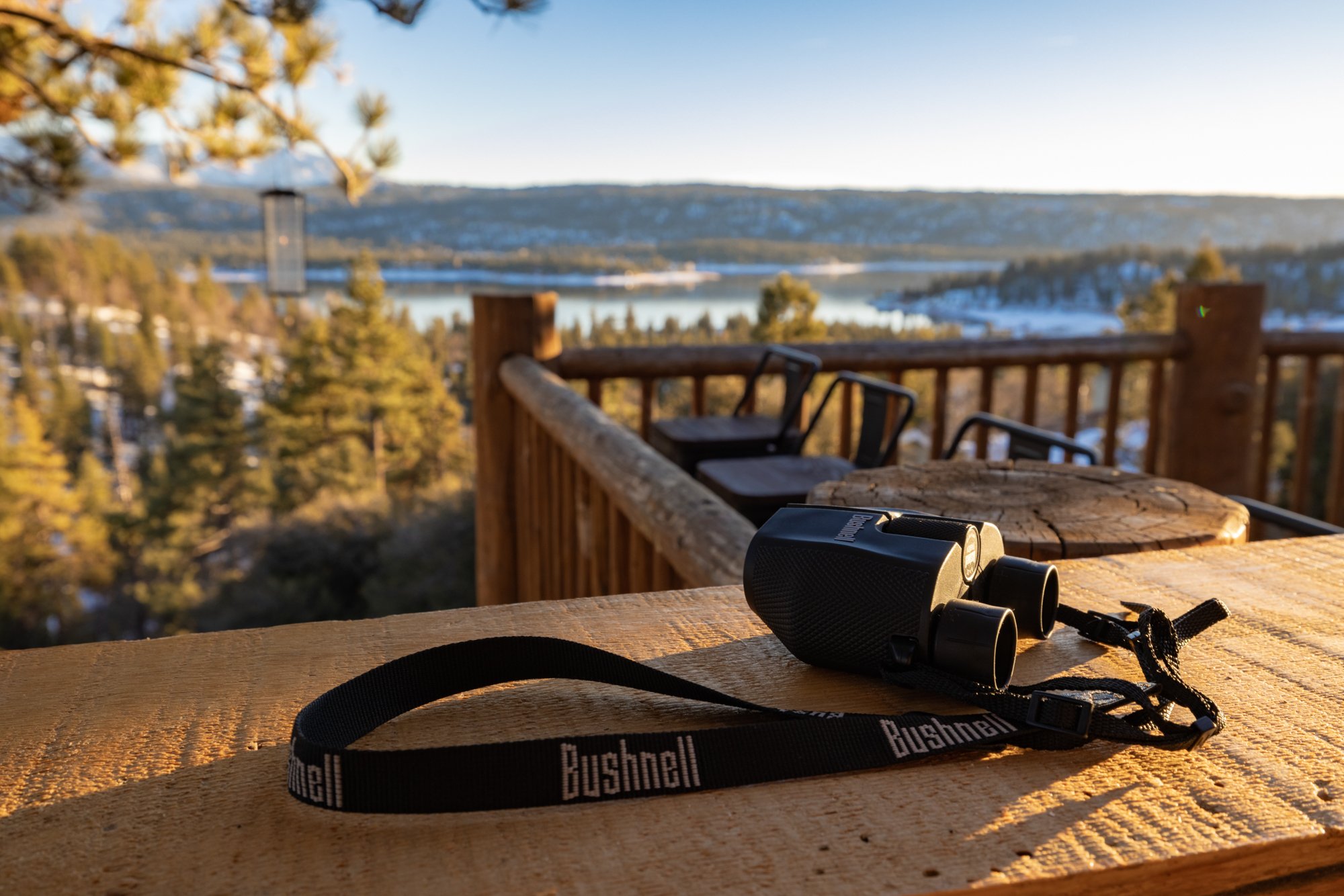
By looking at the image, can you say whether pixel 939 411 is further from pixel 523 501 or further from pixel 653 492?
pixel 653 492

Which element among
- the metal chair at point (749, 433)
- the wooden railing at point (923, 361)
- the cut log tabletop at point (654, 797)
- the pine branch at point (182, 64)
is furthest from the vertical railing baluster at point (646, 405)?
the pine branch at point (182, 64)

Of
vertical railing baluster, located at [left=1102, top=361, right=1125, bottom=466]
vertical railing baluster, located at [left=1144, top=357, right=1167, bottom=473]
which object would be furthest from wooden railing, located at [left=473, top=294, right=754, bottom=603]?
vertical railing baluster, located at [left=1144, top=357, right=1167, bottom=473]

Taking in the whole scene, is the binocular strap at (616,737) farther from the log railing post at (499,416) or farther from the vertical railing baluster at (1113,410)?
the vertical railing baluster at (1113,410)

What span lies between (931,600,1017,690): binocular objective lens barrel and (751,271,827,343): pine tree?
616 cm

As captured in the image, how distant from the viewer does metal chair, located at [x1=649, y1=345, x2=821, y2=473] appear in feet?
10.7

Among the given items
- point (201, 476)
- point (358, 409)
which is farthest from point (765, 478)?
point (201, 476)

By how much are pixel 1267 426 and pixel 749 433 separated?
233 centimetres

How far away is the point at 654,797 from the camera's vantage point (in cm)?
54

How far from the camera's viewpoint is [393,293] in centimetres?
3116

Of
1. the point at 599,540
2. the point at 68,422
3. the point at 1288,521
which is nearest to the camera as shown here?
the point at 1288,521

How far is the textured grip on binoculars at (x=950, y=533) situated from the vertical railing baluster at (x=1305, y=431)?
12.7ft

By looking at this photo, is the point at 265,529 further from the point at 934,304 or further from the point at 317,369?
the point at 934,304

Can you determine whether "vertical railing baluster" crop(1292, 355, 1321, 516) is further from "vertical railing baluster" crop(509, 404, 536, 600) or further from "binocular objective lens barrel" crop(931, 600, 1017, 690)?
"binocular objective lens barrel" crop(931, 600, 1017, 690)

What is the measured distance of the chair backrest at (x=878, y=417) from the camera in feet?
Answer: 8.96
